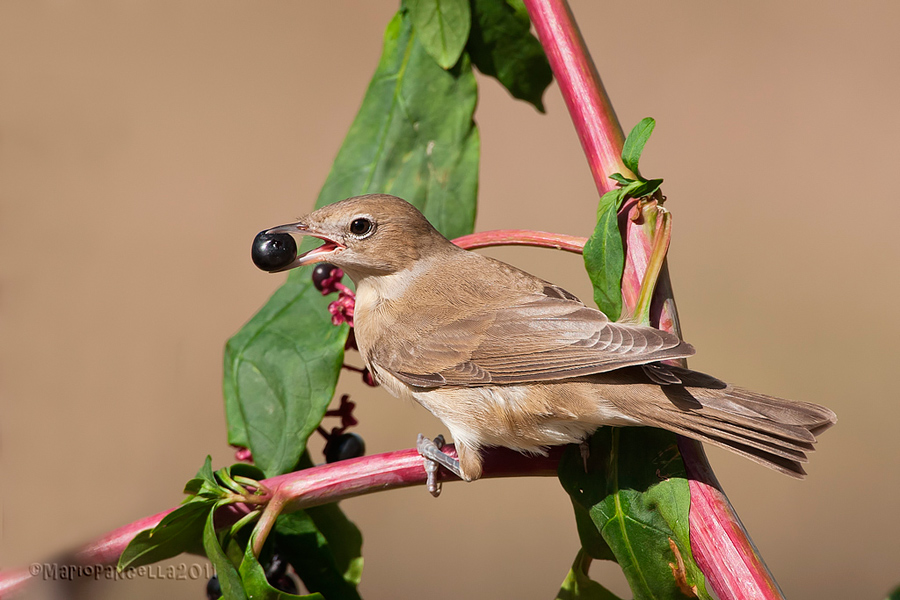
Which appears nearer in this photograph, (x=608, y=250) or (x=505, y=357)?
(x=608, y=250)

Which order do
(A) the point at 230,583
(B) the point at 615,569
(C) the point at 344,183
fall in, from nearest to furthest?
(A) the point at 230,583 → (C) the point at 344,183 → (B) the point at 615,569

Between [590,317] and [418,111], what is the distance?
3.40 feet

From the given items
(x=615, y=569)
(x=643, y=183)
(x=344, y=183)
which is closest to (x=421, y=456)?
(x=643, y=183)

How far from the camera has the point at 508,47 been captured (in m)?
3.00

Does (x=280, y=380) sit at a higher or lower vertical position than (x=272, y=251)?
lower

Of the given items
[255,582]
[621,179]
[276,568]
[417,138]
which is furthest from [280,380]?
[621,179]

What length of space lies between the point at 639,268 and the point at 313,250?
1351 millimetres

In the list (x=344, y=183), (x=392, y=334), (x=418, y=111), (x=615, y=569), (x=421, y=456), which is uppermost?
(x=418, y=111)

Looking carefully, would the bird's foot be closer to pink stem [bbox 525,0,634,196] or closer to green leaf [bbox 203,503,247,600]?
pink stem [bbox 525,0,634,196]

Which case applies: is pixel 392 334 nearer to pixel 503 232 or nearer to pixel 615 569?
pixel 503 232

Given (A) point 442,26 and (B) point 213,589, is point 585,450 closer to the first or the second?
(B) point 213,589

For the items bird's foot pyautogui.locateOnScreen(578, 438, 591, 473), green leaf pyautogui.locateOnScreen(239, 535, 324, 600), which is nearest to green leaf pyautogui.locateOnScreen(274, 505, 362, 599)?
green leaf pyautogui.locateOnScreen(239, 535, 324, 600)

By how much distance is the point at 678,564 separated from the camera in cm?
183

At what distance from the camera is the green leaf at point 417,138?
293 centimetres
